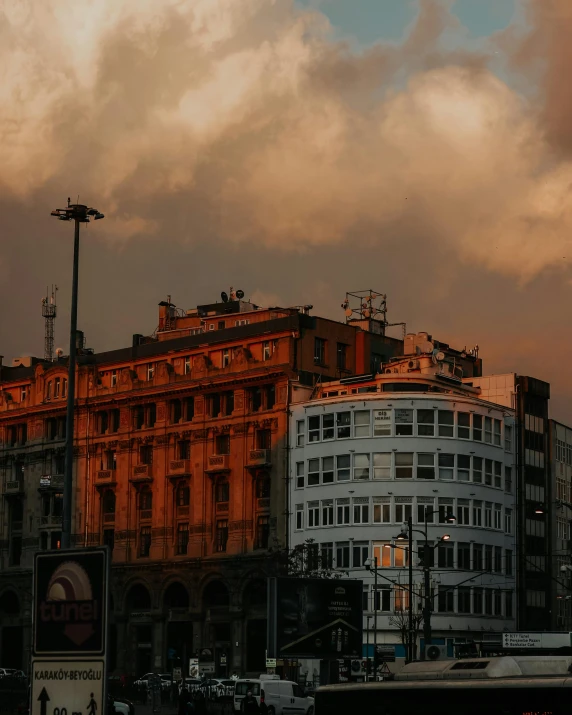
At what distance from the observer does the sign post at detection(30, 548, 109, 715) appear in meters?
14.8

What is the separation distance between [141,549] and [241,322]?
20.3m

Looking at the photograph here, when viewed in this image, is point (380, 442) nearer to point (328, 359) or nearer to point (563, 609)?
point (328, 359)

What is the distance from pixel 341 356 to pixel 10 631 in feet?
121

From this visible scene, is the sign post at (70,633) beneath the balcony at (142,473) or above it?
beneath

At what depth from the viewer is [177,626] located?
105375 millimetres

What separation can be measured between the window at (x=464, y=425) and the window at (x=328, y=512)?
10.00 meters

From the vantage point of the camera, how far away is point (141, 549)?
109188 mm

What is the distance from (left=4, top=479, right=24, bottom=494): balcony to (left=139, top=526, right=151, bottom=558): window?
571 inches

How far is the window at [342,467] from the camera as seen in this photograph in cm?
9794

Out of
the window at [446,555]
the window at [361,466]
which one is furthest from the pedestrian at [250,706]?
the window at [361,466]

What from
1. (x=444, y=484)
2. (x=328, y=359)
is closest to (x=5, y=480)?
(x=328, y=359)

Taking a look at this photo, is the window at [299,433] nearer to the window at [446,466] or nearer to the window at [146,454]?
the window at [446,466]

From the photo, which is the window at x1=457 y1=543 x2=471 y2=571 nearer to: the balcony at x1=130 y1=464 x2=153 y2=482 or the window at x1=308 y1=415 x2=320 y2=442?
the window at x1=308 y1=415 x2=320 y2=442

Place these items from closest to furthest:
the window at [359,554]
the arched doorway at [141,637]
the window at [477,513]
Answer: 1. the window at [359,554]
2. the window at [477,513]
3. the arched doorway at [141,637]
